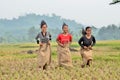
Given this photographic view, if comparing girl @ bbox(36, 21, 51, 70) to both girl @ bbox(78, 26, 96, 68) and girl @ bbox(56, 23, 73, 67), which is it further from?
girl @ bbox(78, 26, 96, 68)

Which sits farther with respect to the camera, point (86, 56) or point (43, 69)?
point (86, 56)

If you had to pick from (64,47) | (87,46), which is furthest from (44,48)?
(87,46)

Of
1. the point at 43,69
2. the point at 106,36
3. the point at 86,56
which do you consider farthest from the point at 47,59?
the point at 106,36

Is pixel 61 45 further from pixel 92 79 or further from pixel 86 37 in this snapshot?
pixel 92 79

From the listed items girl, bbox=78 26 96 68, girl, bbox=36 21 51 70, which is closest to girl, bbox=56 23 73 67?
girl, bbox=36 21 51 70

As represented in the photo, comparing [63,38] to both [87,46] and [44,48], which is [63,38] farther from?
[87,46]

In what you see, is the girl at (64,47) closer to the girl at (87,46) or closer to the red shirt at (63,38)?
the red shirt at (63,38)

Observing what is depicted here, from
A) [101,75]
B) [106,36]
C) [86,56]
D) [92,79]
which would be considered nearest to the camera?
[92,79]

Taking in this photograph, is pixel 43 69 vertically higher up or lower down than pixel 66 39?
lower down

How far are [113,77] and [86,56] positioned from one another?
382 cm

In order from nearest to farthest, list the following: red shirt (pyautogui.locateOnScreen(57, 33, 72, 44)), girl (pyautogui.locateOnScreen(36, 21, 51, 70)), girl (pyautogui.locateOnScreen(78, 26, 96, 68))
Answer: girl (pyautogui.locateOnScreen(36, 21, 51, 70)) → red shirt (pyautogui.locateOnScreen(57, 33, 72, 44)) → girl (pyautogui.locateOnScreen(78, 26, 96, 68))

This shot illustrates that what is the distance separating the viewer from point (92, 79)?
36.2 ft

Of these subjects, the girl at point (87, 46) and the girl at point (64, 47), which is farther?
the girl at point (87, 46)

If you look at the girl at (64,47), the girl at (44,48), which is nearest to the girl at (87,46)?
the girl at (64,47)
